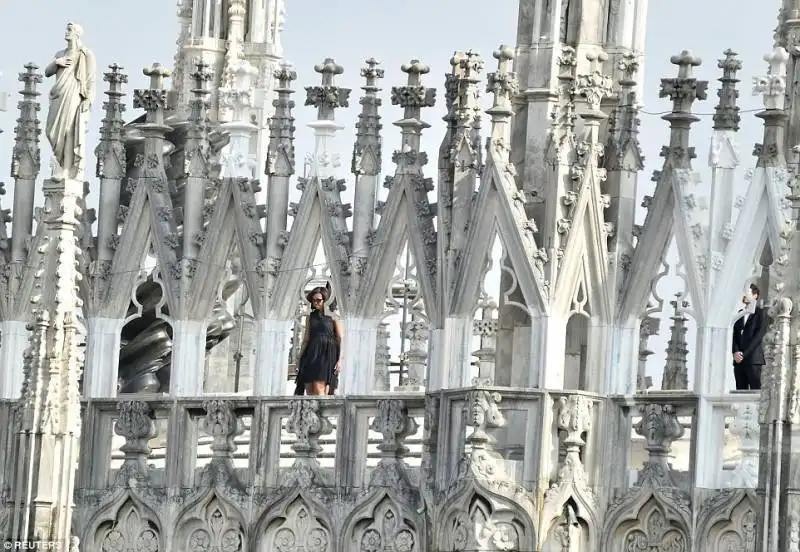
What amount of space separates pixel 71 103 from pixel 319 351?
4060 mm

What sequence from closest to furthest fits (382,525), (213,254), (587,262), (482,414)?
1. (482,414)
2. (587,262)
3. (382,525)
4. (213,254)

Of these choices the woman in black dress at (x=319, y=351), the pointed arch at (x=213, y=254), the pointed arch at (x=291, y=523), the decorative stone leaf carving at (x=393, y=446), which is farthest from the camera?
the pointed arch at (x=213, y=254)

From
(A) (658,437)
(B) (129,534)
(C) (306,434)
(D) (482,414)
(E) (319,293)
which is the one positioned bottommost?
(B) (129,534)

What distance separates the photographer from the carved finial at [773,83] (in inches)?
1761

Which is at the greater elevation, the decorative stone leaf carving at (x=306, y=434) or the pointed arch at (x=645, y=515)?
the decorative stone leaf carving at (x=306, y=434)

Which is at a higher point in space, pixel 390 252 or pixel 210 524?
pixel 390 252

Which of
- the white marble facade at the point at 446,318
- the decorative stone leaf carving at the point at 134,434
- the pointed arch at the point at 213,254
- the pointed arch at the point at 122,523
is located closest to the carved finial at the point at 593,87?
the white marble facade at the point at 446,318

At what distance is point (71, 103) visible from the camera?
47500mm

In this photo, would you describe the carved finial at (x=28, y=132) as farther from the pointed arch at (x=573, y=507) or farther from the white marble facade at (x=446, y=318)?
the pointed arch at (x=573, y=507)

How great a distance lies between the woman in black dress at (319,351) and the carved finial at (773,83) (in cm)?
622

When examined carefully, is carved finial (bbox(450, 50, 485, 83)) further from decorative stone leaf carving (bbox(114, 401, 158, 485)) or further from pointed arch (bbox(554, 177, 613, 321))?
decorative stone leaf carving (bbox(114, 401, 158, 485))

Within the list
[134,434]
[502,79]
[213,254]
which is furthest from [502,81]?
[134,434]

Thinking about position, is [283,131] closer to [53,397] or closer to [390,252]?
[390,252]

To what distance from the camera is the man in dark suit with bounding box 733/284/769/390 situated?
→ 44.9 meters
